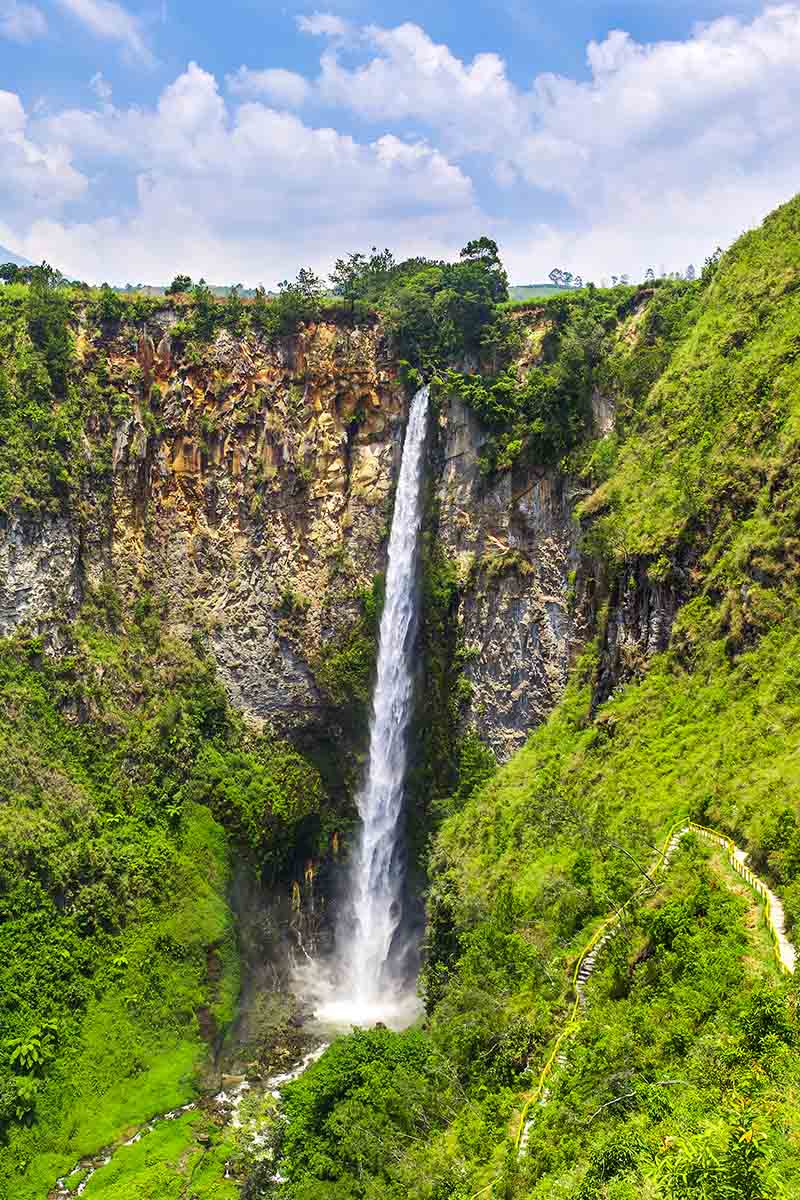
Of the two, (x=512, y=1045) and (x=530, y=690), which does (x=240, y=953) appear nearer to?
(x=530, y=690)

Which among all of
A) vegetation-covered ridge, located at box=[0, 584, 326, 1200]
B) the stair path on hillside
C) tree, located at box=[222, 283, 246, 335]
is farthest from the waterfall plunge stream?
the stair path on hillside

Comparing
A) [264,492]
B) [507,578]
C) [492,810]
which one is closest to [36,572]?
[264,492]

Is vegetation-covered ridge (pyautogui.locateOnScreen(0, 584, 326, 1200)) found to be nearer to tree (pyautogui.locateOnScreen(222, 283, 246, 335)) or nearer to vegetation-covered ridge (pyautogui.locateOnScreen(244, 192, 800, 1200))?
vegetation-covered ridge (pyautogui.locateOnScreen(244, 192, 800, 1200))

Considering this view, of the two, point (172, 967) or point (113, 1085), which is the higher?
point (172, 967)

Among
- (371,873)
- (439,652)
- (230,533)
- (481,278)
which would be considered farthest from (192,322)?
(371,873)

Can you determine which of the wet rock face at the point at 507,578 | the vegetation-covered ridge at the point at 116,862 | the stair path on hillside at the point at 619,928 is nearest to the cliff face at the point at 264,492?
the wet rock face at the point at 507,578

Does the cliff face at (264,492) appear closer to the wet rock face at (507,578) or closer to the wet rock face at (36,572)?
the wet rock face at (507,578)
